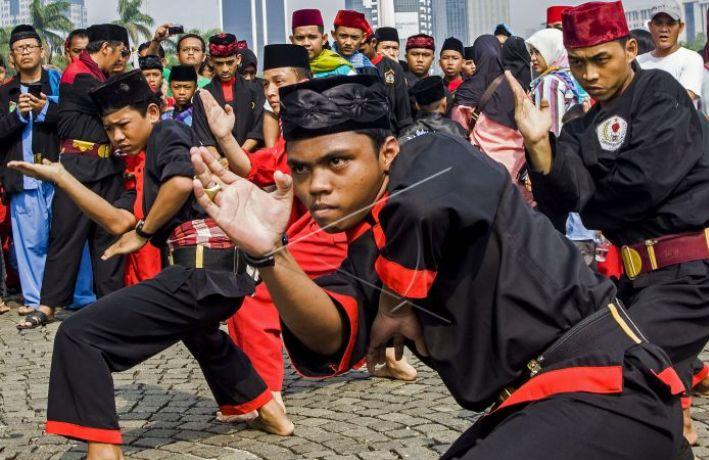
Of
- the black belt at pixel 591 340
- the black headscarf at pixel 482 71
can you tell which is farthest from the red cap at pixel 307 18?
the black belt at pixel 591 340

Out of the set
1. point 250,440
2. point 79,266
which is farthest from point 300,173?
point 79,266

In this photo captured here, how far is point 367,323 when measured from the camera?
321 cm

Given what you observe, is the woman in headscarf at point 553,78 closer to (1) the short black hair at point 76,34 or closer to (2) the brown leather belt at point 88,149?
(2) the brown leather belt at point 88,149

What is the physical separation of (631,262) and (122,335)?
94.7 inches

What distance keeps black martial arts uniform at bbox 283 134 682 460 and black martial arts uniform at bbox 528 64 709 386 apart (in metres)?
1.59

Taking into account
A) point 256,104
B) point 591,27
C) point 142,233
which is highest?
point 591,27

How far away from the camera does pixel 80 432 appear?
502cm

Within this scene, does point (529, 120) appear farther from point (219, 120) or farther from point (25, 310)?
point (25, 310)

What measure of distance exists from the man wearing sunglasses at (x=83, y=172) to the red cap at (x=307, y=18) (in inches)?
72.3

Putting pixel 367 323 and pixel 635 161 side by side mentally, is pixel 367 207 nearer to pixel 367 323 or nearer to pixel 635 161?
pixel 367 323

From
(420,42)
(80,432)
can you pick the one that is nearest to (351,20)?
(420,42)

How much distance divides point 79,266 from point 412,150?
7480 millimetres

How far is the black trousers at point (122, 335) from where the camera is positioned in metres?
5.07

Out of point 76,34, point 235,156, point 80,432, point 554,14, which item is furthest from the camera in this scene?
point 76,34
